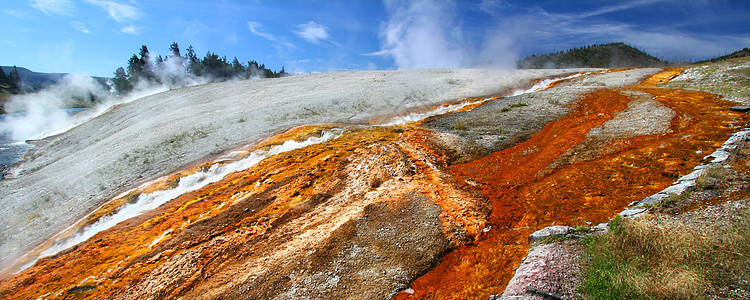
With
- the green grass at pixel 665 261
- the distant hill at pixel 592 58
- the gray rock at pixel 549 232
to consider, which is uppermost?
the distant hill at pixel 592 58

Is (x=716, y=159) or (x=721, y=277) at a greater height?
(x=716, y=159)

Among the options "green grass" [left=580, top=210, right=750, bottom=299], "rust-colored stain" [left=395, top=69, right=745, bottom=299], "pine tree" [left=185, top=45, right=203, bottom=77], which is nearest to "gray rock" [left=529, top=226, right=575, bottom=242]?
"rust-colored stain" [left=395, top=69, right=745, bottom=299]

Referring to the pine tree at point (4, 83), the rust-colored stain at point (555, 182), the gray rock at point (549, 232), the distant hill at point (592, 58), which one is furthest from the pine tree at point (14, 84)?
the distant hill at point (592, 58)

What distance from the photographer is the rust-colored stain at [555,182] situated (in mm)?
6121

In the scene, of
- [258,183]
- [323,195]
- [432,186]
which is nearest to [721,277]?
[432,186]

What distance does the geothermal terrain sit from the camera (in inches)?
263

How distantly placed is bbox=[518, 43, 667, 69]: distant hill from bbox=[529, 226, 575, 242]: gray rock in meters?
65.4

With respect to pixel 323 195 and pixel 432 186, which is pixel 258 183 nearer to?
pixel 323 195

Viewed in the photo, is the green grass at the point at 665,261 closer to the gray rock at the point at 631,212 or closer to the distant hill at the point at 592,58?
the gray rock at the point at 631,212

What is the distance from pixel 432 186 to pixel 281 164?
246 inches

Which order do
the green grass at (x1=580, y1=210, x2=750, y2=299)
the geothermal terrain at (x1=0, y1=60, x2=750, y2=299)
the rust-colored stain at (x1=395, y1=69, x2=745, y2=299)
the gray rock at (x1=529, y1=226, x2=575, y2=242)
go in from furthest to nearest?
1. the geothermal terrain at (x1=0, y1=60, x2=750, y2=299)
2. the gray rock at (x1=529, y1=226, x2=575, y2=242)
3. the rust-colored stain at (x1=395, y1=69, x2=745, y2=299)
4. the green grass at (x1=580, y1=210, x2=750, y2=299)

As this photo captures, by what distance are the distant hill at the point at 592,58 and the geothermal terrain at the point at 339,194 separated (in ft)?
167

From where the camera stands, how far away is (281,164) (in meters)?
12.4

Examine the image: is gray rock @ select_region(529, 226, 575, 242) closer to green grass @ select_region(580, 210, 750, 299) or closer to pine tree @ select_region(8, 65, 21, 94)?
green grass @ select_region(580, 210, 750, 299)
